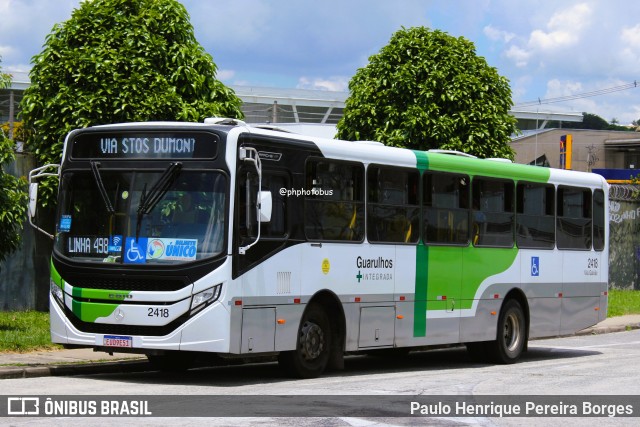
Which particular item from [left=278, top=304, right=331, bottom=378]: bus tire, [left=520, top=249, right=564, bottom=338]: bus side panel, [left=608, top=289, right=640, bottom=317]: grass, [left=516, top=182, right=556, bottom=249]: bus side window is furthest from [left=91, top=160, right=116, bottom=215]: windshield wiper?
[left=608, top=289, right=640, bottom=317]: grass

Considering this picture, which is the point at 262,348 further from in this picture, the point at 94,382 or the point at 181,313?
the point at 94,382

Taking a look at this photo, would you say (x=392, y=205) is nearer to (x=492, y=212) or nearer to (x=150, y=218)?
(x=492, y=212)

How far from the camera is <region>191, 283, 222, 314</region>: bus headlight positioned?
44.2ft

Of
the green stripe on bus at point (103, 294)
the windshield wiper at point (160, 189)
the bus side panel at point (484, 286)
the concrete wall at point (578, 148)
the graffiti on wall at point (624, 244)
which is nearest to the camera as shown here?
the green stripe on bus at point (103, 294)

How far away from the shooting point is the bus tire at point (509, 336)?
1891 cm

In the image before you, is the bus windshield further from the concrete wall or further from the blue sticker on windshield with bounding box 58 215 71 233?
the concrete wall

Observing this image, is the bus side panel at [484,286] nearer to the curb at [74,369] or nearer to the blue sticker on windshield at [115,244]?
the curb at [74,369]

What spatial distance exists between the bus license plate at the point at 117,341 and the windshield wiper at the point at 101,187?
150 centimetres

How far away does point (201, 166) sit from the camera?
1380 centimetres

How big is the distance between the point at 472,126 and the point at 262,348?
12.2 metres

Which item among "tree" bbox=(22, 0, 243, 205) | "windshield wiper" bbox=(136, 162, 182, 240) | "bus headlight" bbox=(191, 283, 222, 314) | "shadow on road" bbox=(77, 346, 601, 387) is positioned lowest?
"shadow on road" bbox=(77, 346, 601, 387)

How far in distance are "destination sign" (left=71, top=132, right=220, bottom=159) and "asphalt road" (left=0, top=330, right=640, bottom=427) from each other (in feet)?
9.06

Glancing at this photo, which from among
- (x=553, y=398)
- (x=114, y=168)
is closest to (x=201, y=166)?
(x=114, y=168)

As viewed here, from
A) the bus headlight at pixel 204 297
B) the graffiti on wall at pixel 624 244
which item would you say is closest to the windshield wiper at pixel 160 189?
the bus headlight at pixel 204 297
